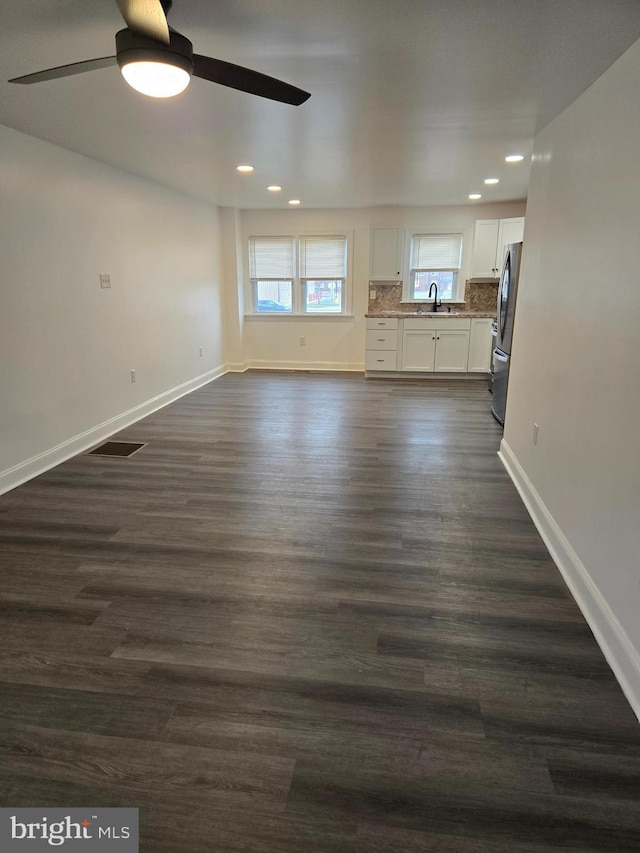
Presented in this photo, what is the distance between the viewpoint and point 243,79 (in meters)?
1.95

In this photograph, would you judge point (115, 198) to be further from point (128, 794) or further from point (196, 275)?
point (128, 794)

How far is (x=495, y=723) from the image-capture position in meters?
1.63

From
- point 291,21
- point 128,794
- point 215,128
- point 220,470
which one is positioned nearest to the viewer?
point 128,794

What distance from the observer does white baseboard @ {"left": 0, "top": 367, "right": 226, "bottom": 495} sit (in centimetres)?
348

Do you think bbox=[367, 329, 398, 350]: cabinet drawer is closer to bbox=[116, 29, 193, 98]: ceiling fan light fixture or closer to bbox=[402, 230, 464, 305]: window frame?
bbox=[402, 230, 464, 305]: window frame

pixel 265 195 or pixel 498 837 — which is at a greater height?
pixel 265 195

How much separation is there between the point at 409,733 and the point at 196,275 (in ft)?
19.2

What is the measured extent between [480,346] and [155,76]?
5.84 metres

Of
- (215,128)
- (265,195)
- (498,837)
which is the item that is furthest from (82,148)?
(498,837)

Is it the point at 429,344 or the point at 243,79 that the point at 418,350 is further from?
the point at 243,79

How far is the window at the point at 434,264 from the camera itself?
7211 millimetres

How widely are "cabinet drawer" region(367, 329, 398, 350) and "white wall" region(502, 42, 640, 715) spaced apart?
12.2 feet

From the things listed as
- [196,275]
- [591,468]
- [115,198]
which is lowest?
[591,468]

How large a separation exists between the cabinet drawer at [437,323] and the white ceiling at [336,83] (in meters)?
2.46
